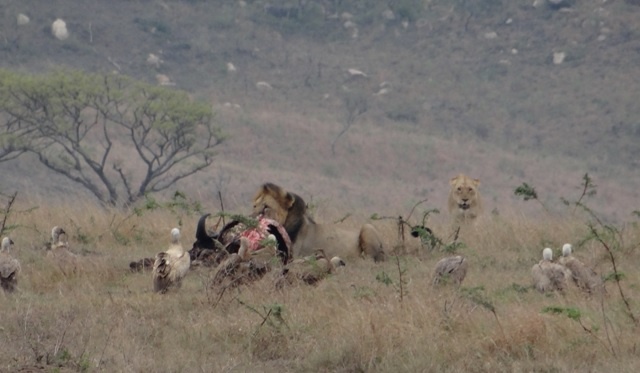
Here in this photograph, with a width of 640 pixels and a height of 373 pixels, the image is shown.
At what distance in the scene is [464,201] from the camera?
1477 cm

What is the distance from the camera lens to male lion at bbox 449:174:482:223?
14.7m

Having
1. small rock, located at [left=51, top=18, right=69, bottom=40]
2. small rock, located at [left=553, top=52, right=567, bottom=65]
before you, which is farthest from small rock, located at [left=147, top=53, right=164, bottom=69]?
small rock, located at [left=553, top=52, right=567, bottom=65]

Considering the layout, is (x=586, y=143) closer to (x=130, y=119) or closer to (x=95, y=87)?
(x=130, y=119)

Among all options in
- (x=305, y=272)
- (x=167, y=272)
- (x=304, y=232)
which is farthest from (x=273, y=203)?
(x=167, y=272)

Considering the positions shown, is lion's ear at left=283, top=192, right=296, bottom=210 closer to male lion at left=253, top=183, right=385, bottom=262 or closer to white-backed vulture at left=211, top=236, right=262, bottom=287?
male lion at left=253, top=183, right=385, bottom=262

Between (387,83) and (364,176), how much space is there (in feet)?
27.8

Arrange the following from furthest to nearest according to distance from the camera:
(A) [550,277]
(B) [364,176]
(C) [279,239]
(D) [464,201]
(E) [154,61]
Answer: (E) [154,61], (B) [364,176], (D) [464,201], (C) [279,239], (A) [550,277]

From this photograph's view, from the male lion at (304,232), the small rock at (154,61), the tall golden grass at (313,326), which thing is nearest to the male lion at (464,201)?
the male lion at (304,232)

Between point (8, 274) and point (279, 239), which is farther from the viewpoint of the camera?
point (279, 239)

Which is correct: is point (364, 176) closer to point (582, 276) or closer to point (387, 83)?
point (387, 83)

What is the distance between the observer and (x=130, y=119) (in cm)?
3603

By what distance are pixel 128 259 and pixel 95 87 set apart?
20348 millimetres

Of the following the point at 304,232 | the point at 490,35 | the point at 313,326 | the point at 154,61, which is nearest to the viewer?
the point at 313,326

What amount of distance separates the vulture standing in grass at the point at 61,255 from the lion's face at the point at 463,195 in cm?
503
